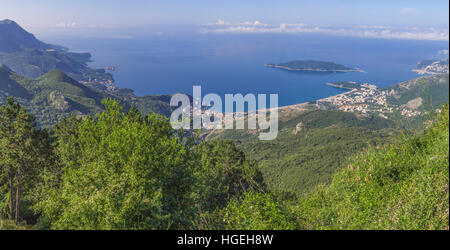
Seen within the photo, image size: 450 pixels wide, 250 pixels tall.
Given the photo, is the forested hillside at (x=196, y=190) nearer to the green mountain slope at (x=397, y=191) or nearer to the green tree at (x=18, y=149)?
the green mountain slope at (x=397, y=191)

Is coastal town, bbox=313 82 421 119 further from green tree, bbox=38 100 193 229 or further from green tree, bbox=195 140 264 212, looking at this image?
green tree, bbox=38 100 193 229

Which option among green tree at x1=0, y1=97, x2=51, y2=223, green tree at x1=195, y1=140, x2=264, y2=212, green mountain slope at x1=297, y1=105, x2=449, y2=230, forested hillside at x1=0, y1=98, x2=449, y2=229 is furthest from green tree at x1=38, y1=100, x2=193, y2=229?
green tree at x1=195, y1=140, x2=264, y2=212

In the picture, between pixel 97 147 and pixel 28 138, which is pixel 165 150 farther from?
pixel 28 138

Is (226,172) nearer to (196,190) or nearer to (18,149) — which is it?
(196,190)

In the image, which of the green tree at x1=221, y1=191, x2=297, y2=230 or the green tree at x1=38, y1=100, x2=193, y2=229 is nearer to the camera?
the green tree at x1=221, y1=191, x2=297, y2=230

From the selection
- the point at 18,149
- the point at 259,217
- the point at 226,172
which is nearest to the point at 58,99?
the point at 226,172

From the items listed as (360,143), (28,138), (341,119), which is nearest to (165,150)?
(28,138)
